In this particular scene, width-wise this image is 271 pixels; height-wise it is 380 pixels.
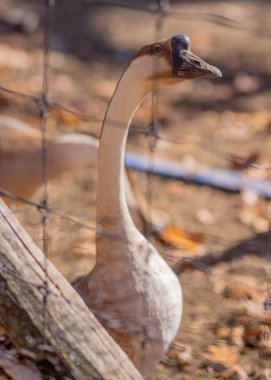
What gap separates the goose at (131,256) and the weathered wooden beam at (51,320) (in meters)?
0.46

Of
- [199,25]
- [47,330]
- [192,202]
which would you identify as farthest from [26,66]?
[47,330]

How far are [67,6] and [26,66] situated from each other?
4.81 ft

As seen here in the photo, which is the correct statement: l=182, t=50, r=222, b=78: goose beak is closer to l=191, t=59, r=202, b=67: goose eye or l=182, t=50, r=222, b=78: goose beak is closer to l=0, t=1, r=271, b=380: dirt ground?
l=191, t=59, r=202, b=67: goose eye

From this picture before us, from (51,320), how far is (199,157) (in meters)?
3.41

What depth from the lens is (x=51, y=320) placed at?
2.68m

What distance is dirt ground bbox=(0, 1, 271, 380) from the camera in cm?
407

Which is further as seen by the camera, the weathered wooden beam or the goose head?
the goose head

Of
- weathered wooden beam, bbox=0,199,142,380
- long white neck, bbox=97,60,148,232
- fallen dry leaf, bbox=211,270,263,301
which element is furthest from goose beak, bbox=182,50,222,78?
fallen dry leaf, bbox=211,270,263,301

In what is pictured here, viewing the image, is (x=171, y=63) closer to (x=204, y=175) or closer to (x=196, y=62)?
(x=196, y=62)

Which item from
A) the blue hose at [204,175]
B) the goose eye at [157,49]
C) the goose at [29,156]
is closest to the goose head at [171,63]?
the goose eye at [157,49]

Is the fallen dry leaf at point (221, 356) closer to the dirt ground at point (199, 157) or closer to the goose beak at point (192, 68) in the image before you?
the dirt ground at point (199, 157)

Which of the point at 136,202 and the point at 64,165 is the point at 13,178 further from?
the point at 136,202

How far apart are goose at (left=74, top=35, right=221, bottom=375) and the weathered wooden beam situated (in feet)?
1.51

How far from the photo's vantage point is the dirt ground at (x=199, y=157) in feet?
13.4
